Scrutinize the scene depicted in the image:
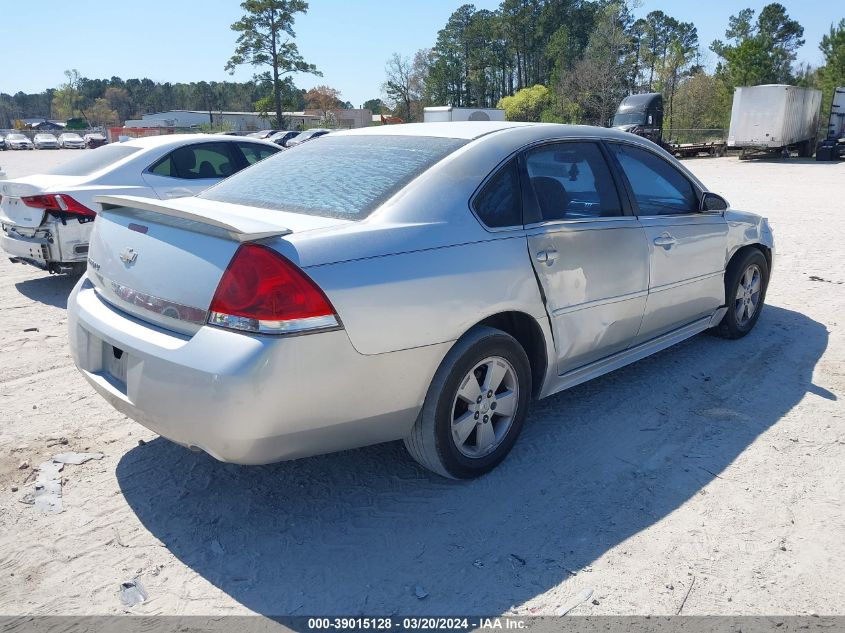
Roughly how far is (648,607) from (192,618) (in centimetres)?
164

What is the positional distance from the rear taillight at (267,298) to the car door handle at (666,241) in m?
2.43

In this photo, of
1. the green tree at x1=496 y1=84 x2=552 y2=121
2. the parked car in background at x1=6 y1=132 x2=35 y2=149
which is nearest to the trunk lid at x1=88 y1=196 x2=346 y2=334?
the green tree at x1=496 y1=84 x2=552 y2=121

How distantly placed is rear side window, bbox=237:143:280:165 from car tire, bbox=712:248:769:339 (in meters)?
5.22

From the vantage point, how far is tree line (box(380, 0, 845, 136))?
4441cm

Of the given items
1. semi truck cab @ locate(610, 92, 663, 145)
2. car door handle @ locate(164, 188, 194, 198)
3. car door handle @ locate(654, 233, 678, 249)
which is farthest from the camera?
semi truck cab @ locate(610, 92, 663, 145)

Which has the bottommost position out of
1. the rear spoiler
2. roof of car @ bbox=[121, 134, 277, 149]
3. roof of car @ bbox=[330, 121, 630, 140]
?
the rear spoiler

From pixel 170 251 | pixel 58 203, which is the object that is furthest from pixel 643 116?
pixel 170 251

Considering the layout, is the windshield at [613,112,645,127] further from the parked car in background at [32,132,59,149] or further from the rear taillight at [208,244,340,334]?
the parked car in background at [32,132,59,149]

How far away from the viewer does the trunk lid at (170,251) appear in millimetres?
2561

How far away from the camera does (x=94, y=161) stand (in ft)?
23.4

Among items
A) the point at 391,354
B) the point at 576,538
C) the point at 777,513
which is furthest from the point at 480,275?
the point at 777,513

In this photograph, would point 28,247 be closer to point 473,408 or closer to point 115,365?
point 115,365

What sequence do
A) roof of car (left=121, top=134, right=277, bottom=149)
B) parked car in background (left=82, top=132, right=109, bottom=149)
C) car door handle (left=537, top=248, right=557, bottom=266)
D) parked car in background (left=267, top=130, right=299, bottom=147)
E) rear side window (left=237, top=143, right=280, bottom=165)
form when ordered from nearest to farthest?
car door handle (left=537, top=248, right=557, bottom=266) < roof of car (left=121, top=134, right=277, bottom=149) < rear side window (left=237, top=143, right=280, bottom=165) < parked car in background (left=267, top=130, right=299, bottom=147) < parked car in background (left=82, top=132, right=109, bottom=149)

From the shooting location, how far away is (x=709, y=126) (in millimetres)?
44781
